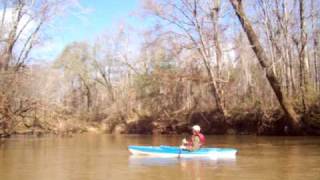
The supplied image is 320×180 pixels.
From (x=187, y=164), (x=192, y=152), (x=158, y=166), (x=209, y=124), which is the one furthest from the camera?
(x=209, y=124)

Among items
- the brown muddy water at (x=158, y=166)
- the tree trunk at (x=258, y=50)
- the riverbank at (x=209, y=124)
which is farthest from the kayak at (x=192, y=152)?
the riverbank at (x=209, y=124)

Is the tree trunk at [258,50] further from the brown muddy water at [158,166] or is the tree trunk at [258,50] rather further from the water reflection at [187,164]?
the water reflection at [187,164]

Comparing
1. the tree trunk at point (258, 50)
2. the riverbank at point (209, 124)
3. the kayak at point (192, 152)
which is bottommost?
the kayak at point (192, 152)

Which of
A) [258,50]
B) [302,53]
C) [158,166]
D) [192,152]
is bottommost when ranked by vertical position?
[158,166]

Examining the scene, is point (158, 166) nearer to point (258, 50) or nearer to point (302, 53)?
point (258, 50)

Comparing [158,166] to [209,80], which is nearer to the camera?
[158,166]

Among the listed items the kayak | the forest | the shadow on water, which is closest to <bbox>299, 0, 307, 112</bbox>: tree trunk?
the forest

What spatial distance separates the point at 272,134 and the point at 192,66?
24.9 ft

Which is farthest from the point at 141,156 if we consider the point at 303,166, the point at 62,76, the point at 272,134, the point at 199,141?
the point at 62,76

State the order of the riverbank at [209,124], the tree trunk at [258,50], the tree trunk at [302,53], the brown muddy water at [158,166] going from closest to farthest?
the brown muddy water at [158,166], the tree trunk at [258,50], the riverbank at [209,124], the tree trunk at [302,53]

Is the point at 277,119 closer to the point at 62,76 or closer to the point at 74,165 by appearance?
the point at 74,165

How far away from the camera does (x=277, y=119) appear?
34.5 meters

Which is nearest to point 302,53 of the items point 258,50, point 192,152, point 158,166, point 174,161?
point 258,50

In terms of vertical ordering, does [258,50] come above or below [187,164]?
above
